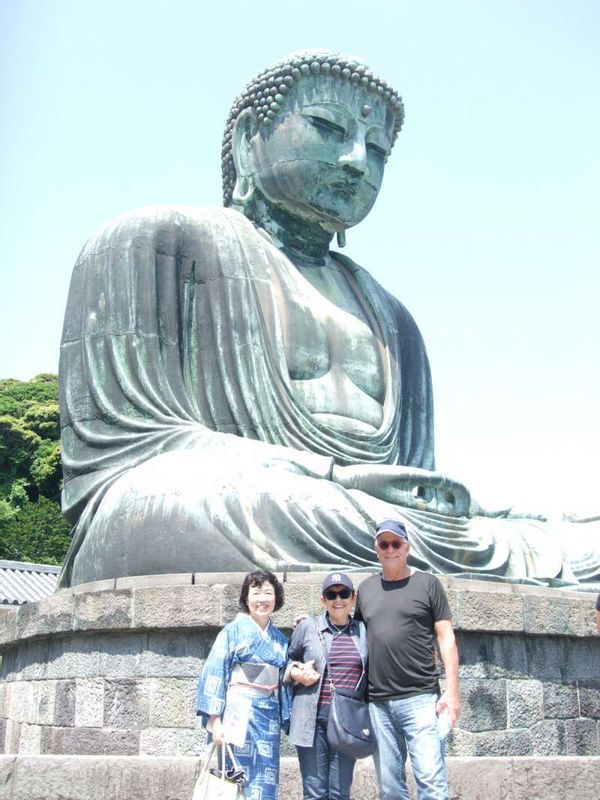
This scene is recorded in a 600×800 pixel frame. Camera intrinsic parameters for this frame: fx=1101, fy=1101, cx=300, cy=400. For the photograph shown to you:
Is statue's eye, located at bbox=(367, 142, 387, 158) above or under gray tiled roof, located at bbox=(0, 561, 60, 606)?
above

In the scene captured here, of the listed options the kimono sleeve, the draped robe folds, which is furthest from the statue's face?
the kimono sleeve

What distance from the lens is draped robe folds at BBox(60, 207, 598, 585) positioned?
20.1 ft

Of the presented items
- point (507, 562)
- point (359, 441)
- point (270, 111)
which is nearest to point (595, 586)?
point (507, 562)

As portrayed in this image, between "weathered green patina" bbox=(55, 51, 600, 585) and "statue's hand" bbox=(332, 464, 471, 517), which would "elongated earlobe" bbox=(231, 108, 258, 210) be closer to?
"weathered green patina" bbox=(55, 51, 600, 585)

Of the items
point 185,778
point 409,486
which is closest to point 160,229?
point 409,486

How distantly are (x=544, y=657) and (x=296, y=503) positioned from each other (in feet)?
5.17

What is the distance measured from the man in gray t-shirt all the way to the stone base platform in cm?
86

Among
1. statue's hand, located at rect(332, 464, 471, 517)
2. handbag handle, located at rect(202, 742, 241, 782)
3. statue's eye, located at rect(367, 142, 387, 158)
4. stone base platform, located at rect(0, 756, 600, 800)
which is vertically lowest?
stone base platform, located at rect(0, 756, 600, 800)

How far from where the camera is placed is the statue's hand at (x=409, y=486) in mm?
6840

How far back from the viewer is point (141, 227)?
25.1 ft

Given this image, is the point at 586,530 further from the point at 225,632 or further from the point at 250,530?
the point at 225,632

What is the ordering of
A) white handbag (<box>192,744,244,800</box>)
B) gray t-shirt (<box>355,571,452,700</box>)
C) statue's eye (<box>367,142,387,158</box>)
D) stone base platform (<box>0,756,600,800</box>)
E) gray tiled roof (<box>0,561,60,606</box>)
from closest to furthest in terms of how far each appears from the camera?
1. white handbag (<box>192,744,244,800</box>)
2. gray t-shirt (<box>355,571,452,700</box>)
3. stone base platform (<box>0,756,600,800</box>)
4. statue's eye (<box>367,142,387,158</box>)
5. gray tiled roof (<box>0,561,60,606</box>)

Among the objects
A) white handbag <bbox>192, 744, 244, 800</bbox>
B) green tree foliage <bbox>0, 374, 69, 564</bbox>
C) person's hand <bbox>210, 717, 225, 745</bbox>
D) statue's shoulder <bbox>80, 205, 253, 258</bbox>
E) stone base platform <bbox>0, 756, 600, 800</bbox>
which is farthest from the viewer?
green tree foliage <bbox>0, 374, 69, 564</bbox>

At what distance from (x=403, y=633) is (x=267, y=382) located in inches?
144
